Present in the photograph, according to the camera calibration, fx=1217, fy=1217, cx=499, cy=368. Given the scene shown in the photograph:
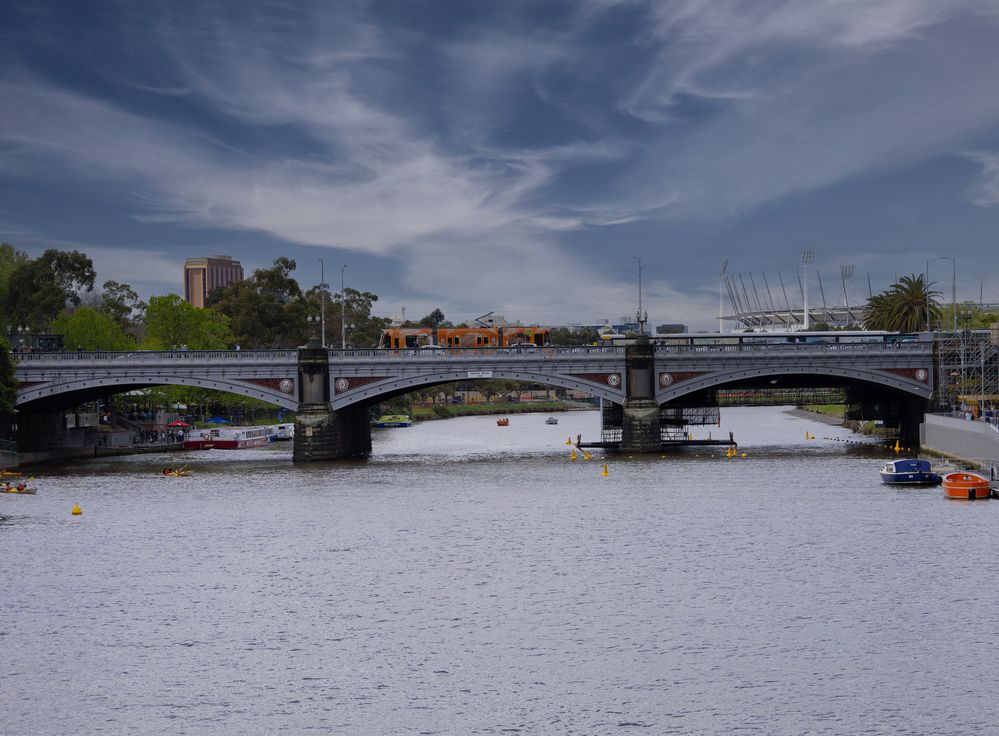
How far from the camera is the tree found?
193000mm

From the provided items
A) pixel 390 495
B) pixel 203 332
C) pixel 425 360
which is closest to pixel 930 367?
pixel 425 360

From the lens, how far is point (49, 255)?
19600 cm

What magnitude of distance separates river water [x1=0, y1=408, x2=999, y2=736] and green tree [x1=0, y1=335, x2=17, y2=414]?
27170 millimetres

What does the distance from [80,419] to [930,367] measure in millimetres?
88498

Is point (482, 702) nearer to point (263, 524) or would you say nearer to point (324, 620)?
point (324, 620)

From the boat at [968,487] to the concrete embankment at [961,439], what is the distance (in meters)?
4.61

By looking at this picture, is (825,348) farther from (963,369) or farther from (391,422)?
(391,422)

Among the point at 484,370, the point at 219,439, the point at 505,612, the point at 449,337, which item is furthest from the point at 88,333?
the point at 505,612

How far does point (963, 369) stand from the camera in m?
103

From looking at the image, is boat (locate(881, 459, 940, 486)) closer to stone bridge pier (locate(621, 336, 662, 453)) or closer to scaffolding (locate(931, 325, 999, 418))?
scaffolding (locate(931, 325, 999, 418))

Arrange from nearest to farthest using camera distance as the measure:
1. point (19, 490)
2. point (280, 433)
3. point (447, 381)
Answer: point (19, 490) → point (447, 381) → point (280, 433)

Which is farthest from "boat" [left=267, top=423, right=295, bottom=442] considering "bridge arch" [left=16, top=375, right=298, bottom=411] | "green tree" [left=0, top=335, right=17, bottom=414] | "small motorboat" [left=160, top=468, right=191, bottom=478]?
"small motorboat" [left=160, top=468, right=191, bottom=478]

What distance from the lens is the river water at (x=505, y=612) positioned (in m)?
35.0

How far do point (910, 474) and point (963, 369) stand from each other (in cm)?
2706
